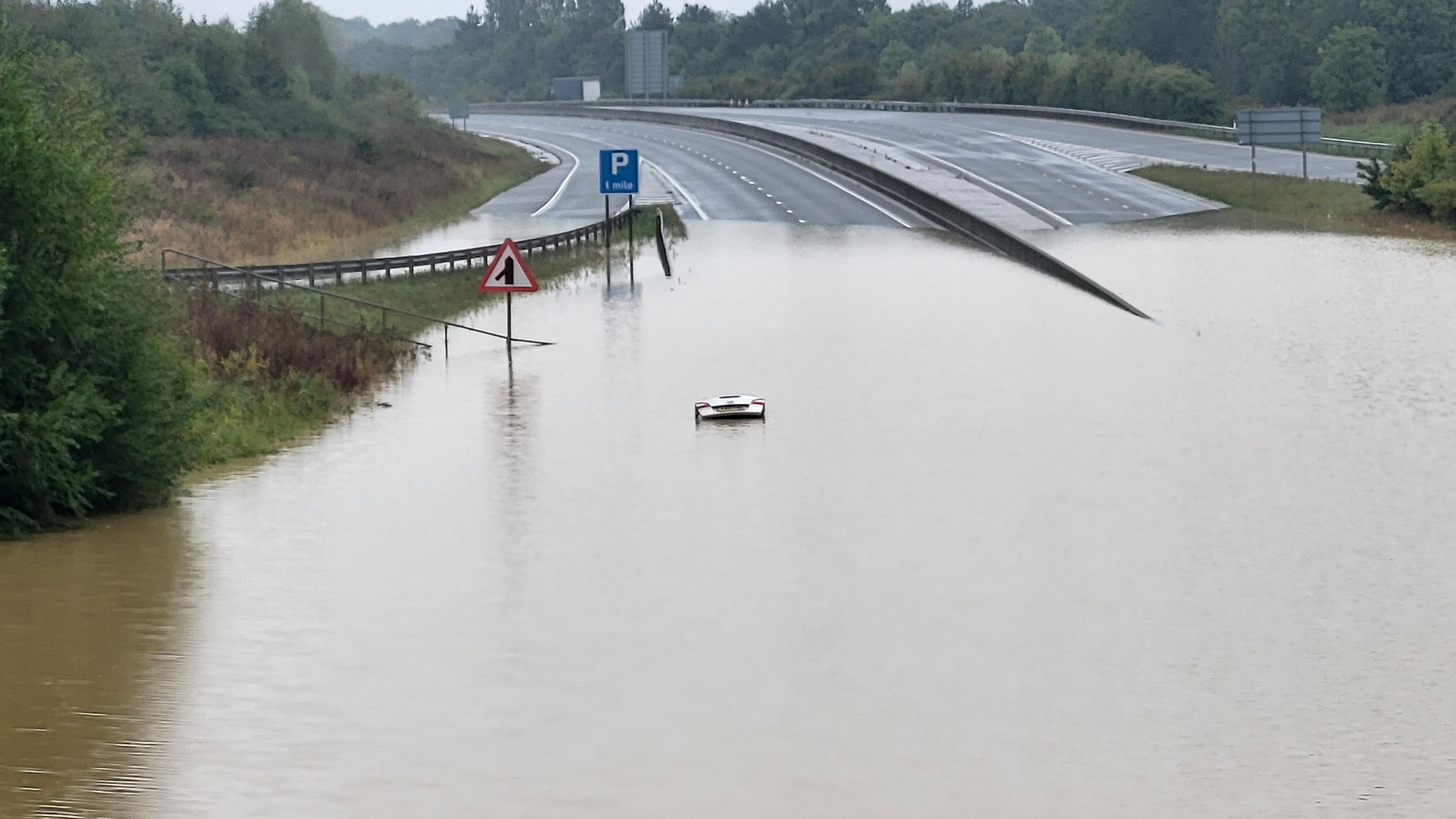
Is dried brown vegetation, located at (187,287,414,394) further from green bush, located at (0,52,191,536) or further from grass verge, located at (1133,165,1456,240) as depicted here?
grass verge, located at (1133,165,1456,240)

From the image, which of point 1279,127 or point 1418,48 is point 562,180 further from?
point 1418,48

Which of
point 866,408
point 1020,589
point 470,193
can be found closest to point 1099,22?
point 470,193

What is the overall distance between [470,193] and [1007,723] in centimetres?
6646

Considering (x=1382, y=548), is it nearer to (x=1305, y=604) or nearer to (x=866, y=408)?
(x=1305, y=604)

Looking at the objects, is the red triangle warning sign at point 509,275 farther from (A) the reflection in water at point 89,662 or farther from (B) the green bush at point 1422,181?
(B) the green bush at point 1422,181

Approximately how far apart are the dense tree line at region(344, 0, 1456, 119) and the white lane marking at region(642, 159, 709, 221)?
3054 cm

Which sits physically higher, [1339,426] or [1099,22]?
[1099,22]

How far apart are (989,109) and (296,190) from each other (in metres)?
54.3

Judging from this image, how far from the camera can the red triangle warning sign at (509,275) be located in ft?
117

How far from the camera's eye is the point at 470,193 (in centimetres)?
8019

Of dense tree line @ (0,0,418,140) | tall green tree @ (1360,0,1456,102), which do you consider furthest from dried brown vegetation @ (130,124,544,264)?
tall green tree @ (1360,0,1456,102)

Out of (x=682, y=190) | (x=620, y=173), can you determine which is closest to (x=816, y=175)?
(x=682, y=190)

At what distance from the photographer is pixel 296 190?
6938cm

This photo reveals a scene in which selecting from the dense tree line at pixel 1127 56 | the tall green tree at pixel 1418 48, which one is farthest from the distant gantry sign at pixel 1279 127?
the tall green tree at pixel 1418 48
